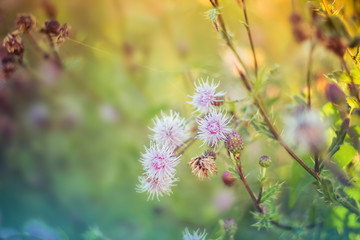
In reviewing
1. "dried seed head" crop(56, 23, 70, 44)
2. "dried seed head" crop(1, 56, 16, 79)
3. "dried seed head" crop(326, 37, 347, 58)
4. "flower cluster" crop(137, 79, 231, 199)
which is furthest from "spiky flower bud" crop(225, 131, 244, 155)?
"dried seed head" crop(1, 56, 16, 79)

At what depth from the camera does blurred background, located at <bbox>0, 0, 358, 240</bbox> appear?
31.0 inches

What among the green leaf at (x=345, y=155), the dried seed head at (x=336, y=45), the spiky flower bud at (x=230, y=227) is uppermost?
the dried seed head at (x=336, y=45)

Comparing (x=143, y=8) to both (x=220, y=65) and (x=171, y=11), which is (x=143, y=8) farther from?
(x=220, y=65)

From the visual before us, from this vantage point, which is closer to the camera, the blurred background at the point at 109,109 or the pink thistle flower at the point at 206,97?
the pink thistle flower at the point at 206,97

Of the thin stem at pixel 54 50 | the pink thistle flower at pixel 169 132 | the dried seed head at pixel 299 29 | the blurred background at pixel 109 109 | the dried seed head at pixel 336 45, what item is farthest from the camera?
the blurred background at pixel 109 109

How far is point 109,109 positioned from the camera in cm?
89

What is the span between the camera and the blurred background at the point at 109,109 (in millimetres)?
787

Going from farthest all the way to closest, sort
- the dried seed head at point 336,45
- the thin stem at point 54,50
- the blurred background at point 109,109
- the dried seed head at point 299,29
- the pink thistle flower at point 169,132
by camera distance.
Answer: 1. the blurred background at point 109,109
2. the dried seed head at point 299,29
3. the thin stem at point 54,50
4. the pink thistle flower at point 169,132
5. the dried seed head at point 336,45

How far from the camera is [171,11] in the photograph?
90cm

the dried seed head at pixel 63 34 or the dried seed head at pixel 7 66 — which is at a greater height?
the dried seed head at pixel 7 66

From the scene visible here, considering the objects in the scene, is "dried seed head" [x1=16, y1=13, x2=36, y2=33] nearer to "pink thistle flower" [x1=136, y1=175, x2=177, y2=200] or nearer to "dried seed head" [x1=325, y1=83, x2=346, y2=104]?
"pink thistle flower" [x1=136, y1=175, x2=177, y2=200]

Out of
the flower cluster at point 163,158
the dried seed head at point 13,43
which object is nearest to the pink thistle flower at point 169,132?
the flower cluster at point 163,158

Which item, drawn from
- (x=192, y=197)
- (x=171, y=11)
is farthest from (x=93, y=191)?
(x=171, y=11)

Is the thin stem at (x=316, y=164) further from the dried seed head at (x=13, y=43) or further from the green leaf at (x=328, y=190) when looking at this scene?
the dried seed head at (x=13, y=43)
